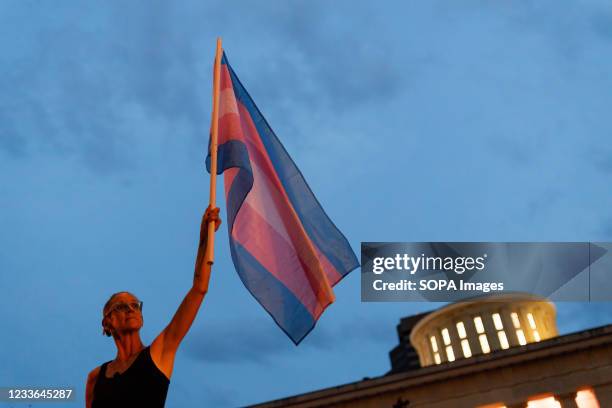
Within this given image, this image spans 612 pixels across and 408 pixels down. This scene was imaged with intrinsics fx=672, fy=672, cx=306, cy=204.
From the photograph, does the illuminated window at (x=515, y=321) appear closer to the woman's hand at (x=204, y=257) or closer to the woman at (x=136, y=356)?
the woman's hand at (x=204, y=257)

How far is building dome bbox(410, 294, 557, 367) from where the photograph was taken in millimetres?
72562

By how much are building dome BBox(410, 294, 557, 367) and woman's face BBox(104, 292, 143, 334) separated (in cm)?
7108

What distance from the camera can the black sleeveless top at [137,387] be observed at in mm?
4020

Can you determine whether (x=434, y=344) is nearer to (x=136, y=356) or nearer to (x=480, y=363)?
(x=480, y=363)

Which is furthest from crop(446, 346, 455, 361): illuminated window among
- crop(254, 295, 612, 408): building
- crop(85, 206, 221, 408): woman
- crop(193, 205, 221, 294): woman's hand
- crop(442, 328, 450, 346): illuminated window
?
crop(85, 206, 221, 408): woman

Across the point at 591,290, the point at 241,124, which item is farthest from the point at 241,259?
the point at 591,290

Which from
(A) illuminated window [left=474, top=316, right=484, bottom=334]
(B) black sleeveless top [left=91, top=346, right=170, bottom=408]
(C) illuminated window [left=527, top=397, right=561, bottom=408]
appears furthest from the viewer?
(A) illuminated window [left=474, top=316, right=484, bottom=334]

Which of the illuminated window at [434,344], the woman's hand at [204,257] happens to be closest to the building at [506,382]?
the illuminated window at [434,344]

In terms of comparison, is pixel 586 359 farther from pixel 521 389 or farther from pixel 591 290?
pixel 591 290

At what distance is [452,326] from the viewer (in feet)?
244

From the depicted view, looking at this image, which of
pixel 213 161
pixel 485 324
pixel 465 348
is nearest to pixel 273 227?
pixel 213 161

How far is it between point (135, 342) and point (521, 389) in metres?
36.2

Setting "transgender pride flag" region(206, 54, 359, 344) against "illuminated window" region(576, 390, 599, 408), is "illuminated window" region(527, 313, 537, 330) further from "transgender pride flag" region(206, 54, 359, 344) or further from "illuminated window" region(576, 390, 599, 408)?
"transgender pride flag" region(206, 54, 359, 344)

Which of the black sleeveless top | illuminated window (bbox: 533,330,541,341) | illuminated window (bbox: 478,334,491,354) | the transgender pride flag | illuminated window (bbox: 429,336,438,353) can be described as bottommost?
the black sleeveless top
